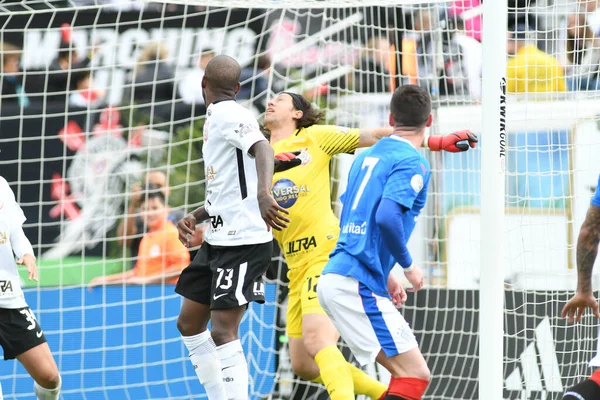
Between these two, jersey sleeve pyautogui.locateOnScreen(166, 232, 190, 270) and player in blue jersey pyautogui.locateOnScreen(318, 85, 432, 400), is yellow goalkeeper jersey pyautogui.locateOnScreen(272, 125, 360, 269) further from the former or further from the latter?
jersey sleeve pyautogui.locateOnScreen(166, 232, 190, 270)

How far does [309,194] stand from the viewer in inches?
260

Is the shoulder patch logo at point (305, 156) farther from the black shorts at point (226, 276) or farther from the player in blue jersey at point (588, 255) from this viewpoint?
the player in blue jersey at point (588, 255)

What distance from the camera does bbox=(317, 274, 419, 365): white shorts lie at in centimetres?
524

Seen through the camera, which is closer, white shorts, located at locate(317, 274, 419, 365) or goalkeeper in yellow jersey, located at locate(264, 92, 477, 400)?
white shorts, located at locate(317, 274, 419, 365)

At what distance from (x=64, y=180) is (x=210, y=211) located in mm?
3762

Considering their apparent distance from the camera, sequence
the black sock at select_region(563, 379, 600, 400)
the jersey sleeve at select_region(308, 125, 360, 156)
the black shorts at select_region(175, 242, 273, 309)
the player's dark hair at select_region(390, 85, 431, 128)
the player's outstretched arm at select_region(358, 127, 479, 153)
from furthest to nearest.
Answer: the jersey sleeve at select_region(308, 125, 360, 156), the player's outstretched arm at select_region(358, 127, 479, 153), the player's dark hair at select_region(390, 85, 431, 128), the black shorts at select_region(175, 242, 273, 309), the black sock at select_region(563, 379, 600, 400)

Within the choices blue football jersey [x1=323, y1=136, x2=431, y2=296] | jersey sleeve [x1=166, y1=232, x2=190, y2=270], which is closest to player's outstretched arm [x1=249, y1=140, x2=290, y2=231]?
blue football jersey [x1=323, y1=136, x2=431, y2=296]

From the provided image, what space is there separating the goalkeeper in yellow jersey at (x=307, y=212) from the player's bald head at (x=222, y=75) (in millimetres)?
929

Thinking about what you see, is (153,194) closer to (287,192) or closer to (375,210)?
(287,192)

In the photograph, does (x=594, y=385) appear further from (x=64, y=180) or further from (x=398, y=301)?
(x=64, y=180)

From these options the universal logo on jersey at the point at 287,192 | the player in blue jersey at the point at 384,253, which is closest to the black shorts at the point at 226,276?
the player in blue jersey at the point at 384,253

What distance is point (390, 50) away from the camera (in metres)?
8.84

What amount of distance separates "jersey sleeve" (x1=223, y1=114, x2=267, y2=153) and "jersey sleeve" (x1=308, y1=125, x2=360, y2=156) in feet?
4.32

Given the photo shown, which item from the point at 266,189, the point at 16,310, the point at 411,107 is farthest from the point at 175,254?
the point at 266,189
